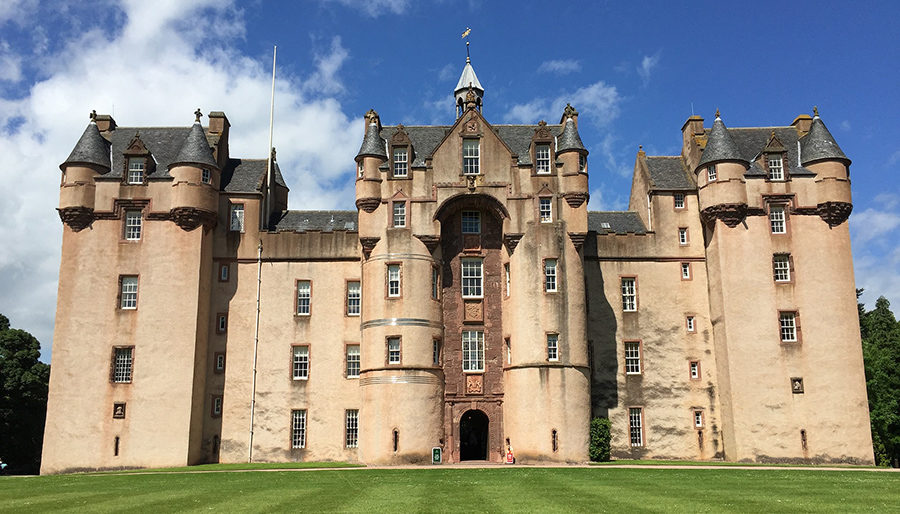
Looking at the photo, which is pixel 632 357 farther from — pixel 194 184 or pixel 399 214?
pixel 194 184

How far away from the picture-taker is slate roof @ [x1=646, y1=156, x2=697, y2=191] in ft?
158

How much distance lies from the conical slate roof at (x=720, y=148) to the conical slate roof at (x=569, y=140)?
7.60 m

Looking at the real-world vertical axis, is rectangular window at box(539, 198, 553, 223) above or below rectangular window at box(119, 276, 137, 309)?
above

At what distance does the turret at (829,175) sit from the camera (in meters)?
45.0

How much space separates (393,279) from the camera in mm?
43656

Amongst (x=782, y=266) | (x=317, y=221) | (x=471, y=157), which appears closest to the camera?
(x=782, y=266)

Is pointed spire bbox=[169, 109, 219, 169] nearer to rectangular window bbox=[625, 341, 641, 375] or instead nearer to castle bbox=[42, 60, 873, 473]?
castle bbox=[42, 60, 873, 473]

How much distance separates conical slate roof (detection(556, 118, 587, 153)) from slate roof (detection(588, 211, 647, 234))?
6.00 meters

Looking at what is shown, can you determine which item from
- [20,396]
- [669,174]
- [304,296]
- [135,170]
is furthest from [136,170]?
[669,174]

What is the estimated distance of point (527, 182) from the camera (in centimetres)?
4484

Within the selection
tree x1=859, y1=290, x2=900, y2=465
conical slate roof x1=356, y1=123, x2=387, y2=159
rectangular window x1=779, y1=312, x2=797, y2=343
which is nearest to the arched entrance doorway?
conical slate roof x1=356, y1=123, x2=387, y2=159

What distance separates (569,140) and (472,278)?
989 centimetres

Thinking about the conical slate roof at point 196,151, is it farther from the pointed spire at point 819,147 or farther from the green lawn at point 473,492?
the pointed spire at point 819,147

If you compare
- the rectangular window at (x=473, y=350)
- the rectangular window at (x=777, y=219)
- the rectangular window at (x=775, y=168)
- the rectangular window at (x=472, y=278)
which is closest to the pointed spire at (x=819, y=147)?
the rectangular window at (x=775, y=168)
